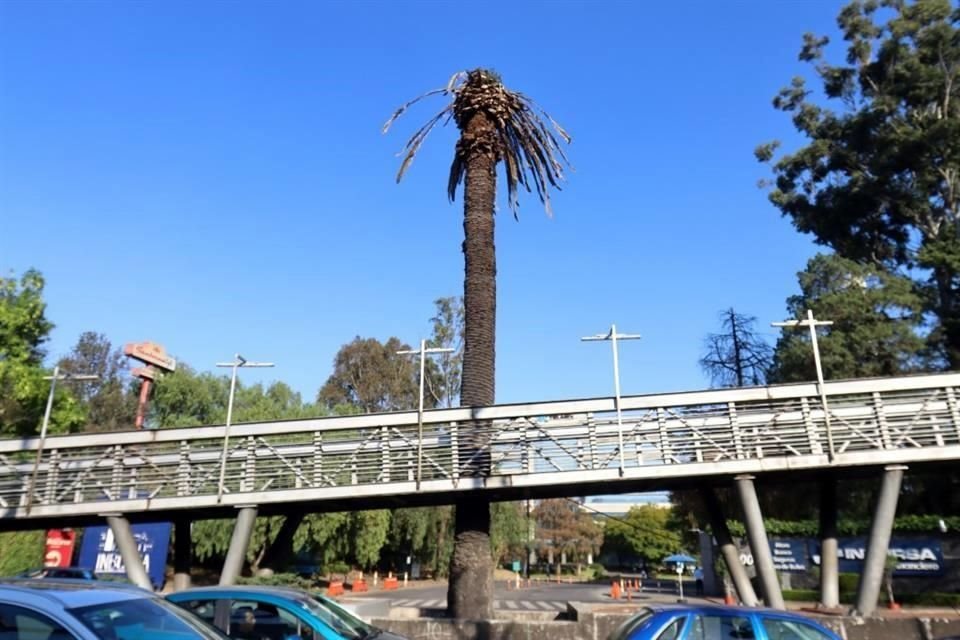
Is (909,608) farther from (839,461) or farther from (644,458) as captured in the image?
(644,458)

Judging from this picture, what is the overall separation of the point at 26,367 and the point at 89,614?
28533 millimetres

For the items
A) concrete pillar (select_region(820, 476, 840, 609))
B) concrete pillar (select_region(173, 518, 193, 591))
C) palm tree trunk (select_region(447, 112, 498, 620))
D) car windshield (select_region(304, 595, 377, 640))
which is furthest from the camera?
concrete pillar (select_region(173, 518, 193, 591))

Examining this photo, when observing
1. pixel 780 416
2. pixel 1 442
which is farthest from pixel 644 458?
pixel 1 442

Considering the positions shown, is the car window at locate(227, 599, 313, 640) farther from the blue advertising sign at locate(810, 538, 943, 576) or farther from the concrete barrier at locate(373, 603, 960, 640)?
the blue advertising sign at locate(810, 538, 943, 576)

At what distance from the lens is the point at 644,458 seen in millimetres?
15422

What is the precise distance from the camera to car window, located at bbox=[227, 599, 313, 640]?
22.5ft

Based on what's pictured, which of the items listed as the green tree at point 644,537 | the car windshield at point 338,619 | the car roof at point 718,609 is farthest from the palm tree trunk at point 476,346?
the green tree at point 644,537

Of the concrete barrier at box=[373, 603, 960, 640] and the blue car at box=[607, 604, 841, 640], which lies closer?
the blue car at box=[607, 604, 841, 640]

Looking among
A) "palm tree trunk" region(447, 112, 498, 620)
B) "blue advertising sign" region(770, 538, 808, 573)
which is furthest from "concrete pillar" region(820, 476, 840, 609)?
"blue advertising sign" region(770, 538, 808, 573)

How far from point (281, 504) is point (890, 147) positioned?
35.0 meters

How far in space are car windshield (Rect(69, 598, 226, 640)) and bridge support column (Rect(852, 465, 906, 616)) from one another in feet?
47.0

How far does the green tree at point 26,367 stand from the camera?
26734 mm

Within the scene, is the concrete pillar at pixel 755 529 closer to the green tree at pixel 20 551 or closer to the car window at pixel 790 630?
the car window at pixel 790 630

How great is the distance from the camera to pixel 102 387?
56438 mm
